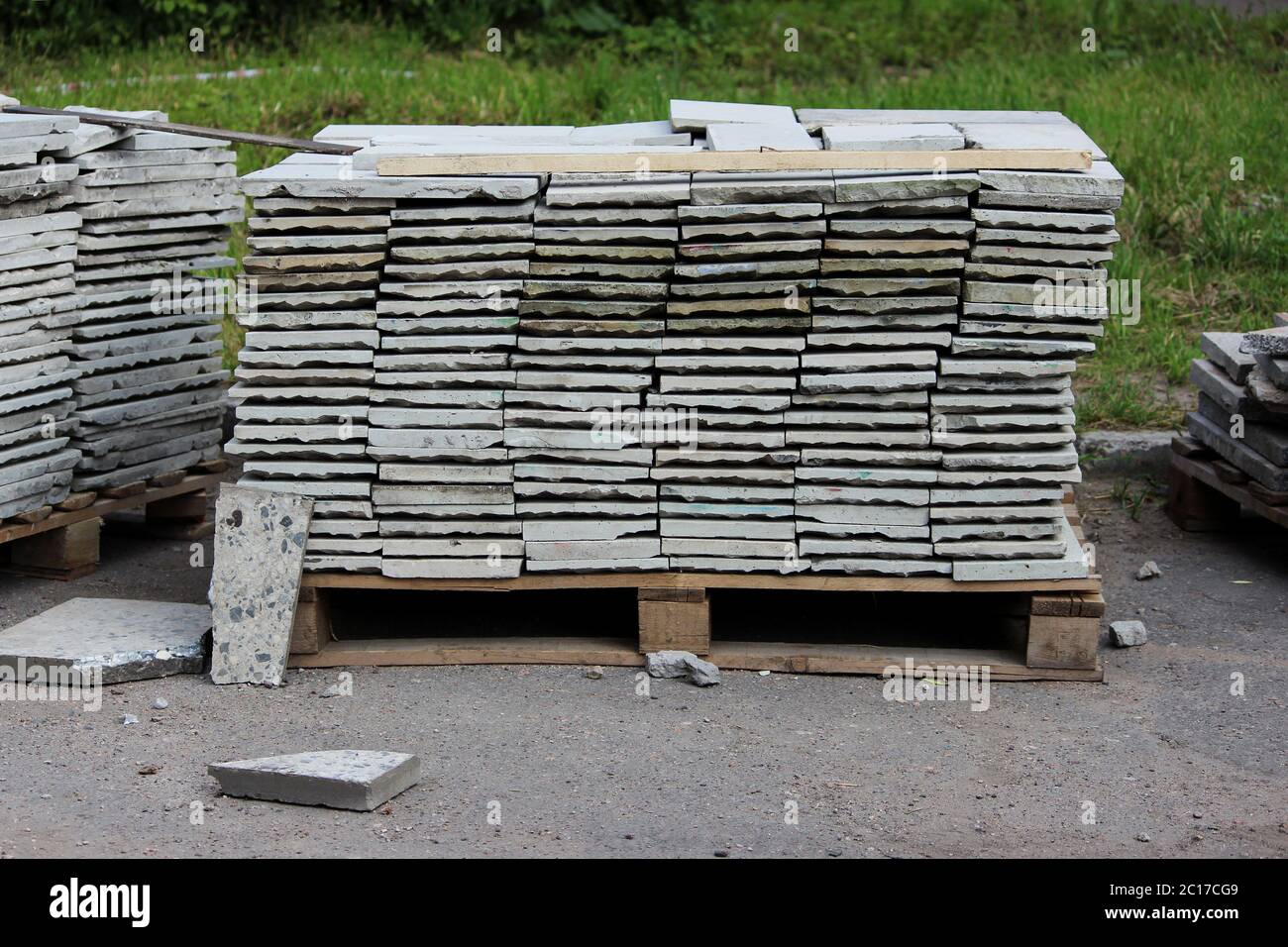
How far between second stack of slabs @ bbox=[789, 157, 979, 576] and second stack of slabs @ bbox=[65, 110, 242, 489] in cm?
307

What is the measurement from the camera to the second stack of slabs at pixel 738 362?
5.16 metres

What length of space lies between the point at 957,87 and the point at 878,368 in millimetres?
6258

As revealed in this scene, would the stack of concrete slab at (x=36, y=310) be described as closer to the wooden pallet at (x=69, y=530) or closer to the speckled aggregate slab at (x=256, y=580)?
the wooden pallet at (x=69, y=530)

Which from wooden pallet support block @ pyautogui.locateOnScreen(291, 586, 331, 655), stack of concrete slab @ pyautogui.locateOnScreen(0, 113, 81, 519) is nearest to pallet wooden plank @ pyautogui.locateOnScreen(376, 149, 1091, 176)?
wooden pallet support block @ pyautogui.locateOnScreen(291, 586, 331, 655)

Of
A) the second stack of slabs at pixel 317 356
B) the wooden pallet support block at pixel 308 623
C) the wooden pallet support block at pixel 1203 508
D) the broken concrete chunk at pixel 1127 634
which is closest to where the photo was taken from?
the second stack of slabs at pixel 317 356

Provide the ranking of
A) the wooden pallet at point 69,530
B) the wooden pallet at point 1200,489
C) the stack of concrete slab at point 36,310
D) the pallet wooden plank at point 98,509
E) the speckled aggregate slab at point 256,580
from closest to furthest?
1. the speckled aggregate slab at point 256,580
2. the stack of concrete slab at point 36,310
3. the pallet wooden plank at point 98,509
4. the wooden pallet at point 69,530
5. the wooden pallet at point 1200,489

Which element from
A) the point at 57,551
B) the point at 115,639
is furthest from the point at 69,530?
the point at 115,639

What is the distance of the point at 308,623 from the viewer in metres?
5.55

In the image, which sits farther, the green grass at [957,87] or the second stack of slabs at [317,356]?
the green grass at [957,87]

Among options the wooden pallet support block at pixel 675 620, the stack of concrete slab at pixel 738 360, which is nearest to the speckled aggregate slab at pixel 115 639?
the wooden pallet support block at pixel 675 620

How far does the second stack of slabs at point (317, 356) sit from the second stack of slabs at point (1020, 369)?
2061 millimetres

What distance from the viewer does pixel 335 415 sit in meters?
5.37

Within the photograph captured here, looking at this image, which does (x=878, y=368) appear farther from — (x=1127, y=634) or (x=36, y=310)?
(x=36, y=310)

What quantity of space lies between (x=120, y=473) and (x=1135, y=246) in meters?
6.15
